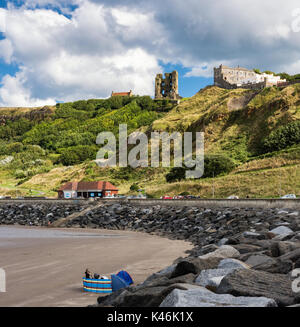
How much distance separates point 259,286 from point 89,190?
60297 mm

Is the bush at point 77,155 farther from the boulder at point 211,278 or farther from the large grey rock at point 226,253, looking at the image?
the boulder at point 211,278

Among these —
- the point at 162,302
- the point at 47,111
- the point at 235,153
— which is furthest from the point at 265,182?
the point at 47,111

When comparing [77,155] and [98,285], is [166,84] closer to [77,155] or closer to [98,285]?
[77,155]

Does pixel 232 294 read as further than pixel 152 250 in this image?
No

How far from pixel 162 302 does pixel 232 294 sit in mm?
1119

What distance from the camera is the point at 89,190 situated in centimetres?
6575

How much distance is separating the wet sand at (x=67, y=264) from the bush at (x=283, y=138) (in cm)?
4918

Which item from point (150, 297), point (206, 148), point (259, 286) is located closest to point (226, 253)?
point (259, 286)

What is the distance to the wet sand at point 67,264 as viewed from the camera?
10164mm

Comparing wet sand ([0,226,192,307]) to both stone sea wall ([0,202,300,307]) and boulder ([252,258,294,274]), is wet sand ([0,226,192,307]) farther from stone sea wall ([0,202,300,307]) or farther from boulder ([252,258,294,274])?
boulder ([252,258,294,274])

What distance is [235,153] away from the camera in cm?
7381
